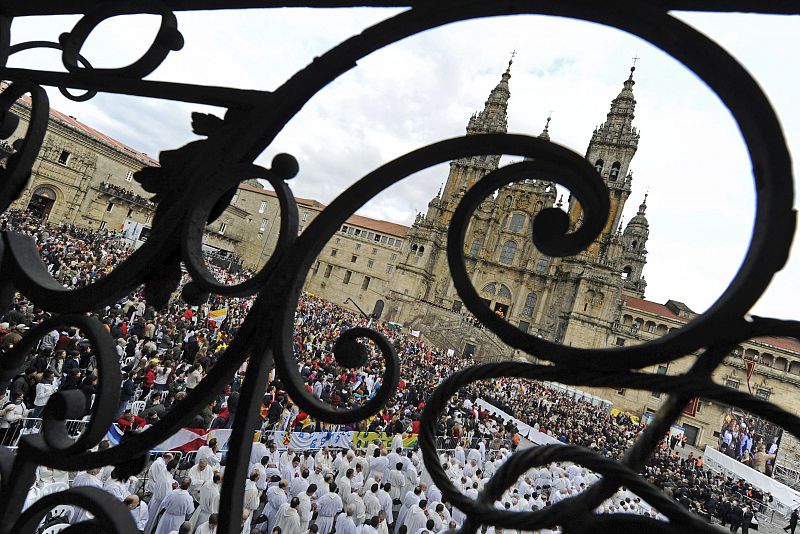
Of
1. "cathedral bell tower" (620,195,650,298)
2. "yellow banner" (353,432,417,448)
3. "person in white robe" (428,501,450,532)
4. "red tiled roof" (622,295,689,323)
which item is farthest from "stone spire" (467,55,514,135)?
"person in white robe" (428,501,450,532)

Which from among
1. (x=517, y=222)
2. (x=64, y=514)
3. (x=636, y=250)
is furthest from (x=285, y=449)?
(x=636, y=250)

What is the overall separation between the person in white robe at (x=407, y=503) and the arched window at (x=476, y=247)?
1678 inches

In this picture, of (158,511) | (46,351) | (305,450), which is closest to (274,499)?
(158,511)

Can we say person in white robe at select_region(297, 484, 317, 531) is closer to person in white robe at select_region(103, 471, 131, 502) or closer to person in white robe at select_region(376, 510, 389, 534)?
person in white robe at select_region(376, 510, 389, 534)

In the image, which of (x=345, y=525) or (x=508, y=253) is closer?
(x=345, y=525)

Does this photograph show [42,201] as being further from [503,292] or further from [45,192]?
[503,292]

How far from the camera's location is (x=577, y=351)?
0.77 metres

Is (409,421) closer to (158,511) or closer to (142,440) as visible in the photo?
(158,511)

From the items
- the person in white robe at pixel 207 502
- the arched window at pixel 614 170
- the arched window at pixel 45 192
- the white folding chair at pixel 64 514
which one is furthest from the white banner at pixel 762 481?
the arched window at pixel 45 192

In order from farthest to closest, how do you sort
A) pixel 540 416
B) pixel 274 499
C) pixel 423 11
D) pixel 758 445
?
1. pixel 758 445
2. pixel 540 416
3. pixel 274 499
4. pixel 423 11

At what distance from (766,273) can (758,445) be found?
45.4 metres

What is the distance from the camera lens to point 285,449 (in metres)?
10.1

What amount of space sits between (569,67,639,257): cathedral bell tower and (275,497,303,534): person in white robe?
1802 inches

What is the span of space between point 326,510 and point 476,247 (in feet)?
149
